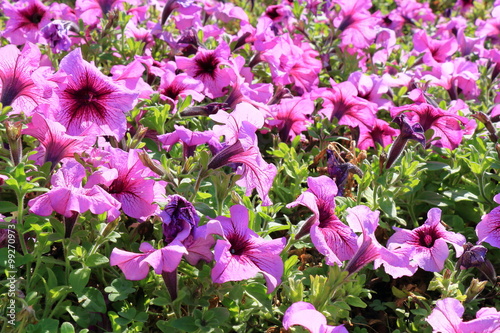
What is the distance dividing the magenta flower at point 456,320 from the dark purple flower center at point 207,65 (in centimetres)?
124

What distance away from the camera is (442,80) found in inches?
93.9

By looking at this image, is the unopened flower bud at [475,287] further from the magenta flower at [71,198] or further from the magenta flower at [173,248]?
the magenta flower at [71,198]

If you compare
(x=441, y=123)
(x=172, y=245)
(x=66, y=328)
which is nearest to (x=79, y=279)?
(x=66, y=328)

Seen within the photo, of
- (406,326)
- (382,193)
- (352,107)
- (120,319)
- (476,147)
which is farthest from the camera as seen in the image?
(352,107)

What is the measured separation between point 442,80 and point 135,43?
1.34 meters

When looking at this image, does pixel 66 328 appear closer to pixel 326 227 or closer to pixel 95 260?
pixel 95 260

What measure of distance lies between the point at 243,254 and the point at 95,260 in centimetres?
37

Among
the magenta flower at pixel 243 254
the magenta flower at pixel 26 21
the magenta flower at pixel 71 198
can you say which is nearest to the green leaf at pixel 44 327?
the magenta flower at pixel 71 198

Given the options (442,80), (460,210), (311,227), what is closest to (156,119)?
(311,227)

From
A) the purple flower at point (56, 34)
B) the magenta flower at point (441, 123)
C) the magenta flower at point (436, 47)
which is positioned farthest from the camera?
the magenta flower at point (436, 47)

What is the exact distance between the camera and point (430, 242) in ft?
5.27

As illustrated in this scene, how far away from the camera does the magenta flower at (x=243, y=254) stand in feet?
4.25

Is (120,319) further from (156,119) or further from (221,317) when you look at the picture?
(156,119)

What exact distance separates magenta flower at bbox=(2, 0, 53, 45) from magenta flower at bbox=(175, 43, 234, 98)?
2.13ft
